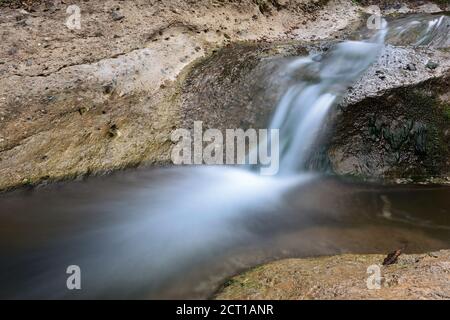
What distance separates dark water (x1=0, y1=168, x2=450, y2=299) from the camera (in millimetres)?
5211

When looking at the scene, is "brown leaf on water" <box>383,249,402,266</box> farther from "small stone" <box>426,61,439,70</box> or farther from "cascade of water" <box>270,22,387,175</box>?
"small stone" <box>426,61,439,70</box>

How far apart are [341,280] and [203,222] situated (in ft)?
8.16

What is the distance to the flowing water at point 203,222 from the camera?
525 centimetres

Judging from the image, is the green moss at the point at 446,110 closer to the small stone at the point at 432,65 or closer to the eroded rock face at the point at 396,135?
the eroded rock face at the point at 396,135

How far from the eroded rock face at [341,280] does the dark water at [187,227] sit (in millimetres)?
327

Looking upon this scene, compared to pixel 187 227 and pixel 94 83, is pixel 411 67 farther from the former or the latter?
pixel 94 83

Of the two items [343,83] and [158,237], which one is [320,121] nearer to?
[343,83]

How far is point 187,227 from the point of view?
6441 mm

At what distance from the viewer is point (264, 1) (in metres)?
12.2

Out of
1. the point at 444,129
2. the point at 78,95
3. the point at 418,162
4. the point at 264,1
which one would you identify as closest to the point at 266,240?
the point at 418,162

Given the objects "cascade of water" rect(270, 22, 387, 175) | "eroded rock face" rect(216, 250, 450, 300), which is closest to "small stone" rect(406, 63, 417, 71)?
"cascade of water" rect(270, 22, 387, 175)

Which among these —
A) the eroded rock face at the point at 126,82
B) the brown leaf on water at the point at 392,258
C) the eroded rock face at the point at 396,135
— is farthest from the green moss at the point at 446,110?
the brown leaf on water at the point at 392,258

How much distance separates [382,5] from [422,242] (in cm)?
1079

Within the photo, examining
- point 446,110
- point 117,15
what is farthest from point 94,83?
point 446,110
